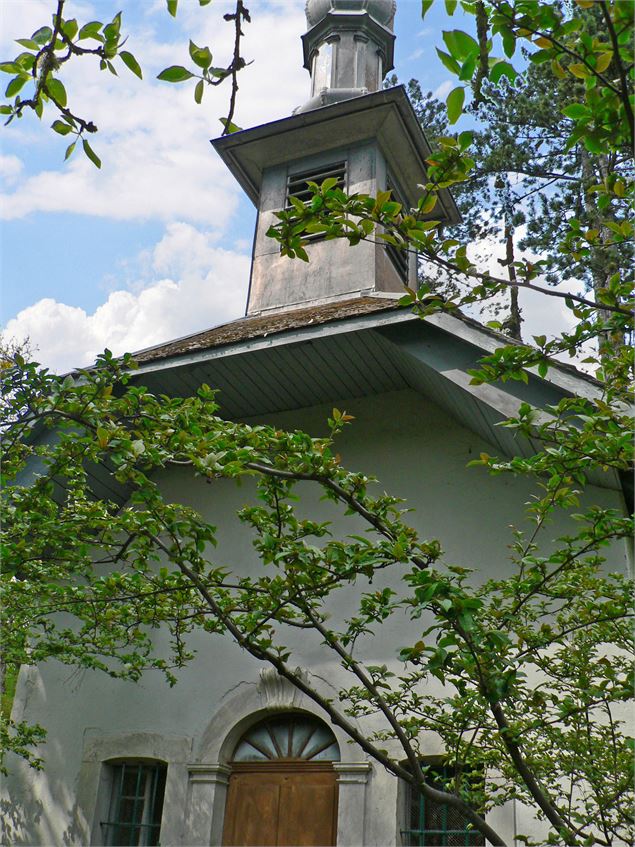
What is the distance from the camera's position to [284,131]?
1091cm

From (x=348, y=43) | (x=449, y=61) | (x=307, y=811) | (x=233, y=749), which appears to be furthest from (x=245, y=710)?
(x=348, y=43)

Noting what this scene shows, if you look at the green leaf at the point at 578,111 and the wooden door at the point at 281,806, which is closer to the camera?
the green leaf at the point at 578,111

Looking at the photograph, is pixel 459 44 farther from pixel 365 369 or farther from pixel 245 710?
pixel 245 710

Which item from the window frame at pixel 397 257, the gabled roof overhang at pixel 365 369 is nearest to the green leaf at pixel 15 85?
the gabled roof overhang at pixel 365 369

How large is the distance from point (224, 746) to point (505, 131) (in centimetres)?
1357

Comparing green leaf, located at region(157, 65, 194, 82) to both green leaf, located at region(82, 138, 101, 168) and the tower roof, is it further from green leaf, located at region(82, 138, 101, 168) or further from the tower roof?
the tower roof

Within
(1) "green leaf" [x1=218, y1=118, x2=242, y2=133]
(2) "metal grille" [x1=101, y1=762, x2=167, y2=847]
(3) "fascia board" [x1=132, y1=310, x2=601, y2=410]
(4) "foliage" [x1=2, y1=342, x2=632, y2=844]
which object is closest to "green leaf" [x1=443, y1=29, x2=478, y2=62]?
(1) "green leaf" [x1=218, y1=118, x2=242, y2=133]

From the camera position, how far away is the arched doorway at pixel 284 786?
7.17 meters

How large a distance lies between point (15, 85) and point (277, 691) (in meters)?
6.15

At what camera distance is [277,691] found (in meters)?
7.54

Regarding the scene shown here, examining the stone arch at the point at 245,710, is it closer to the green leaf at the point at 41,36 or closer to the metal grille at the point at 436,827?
the metal grille at the point at 436,827

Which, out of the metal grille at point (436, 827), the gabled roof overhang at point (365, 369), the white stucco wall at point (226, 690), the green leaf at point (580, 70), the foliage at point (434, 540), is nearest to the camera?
the green leaf at point (580, 70)

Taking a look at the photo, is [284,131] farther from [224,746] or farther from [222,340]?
[224,746]

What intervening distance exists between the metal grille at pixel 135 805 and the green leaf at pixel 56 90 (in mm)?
6891
